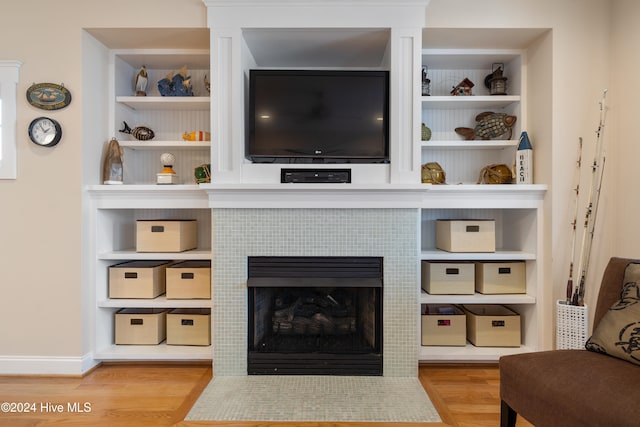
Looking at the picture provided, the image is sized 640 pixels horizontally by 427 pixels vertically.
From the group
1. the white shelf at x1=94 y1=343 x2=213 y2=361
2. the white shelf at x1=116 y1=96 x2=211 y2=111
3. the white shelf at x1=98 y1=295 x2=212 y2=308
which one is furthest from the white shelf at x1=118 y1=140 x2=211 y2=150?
the white shelf at x1=94 y1=343 x2=213 y2=361

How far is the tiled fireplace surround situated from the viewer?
8.08 ft

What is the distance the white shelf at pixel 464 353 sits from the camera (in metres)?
2.64

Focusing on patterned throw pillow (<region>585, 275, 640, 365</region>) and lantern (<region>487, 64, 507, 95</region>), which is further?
lantern (<region>487, 64, 507, 95</region>)

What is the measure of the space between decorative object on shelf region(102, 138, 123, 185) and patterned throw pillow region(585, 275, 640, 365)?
291 centimetres

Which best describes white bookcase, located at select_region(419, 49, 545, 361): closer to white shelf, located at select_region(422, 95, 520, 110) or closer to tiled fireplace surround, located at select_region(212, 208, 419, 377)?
white shelf, located at select_region(422, 95, 520, 110)

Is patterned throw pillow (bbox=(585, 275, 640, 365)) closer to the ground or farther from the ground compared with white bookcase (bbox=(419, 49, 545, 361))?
closer to the ground

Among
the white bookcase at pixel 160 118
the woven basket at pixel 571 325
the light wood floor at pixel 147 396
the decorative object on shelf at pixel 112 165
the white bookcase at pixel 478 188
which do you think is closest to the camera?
the light wood floor at pixel 147 396

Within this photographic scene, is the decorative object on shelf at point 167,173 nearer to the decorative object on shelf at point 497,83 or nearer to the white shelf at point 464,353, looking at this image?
the white shelf at point 464,353

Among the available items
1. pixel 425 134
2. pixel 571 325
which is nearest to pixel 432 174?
pixel 425 134

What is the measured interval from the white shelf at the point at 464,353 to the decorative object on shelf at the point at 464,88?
184 cm

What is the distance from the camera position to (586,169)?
254 centimetres

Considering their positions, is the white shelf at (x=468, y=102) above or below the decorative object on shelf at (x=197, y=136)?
above

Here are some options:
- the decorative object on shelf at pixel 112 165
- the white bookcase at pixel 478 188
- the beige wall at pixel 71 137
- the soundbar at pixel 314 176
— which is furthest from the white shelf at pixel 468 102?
the decorative object on shelf at pixel 112 165

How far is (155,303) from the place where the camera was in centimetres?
268
